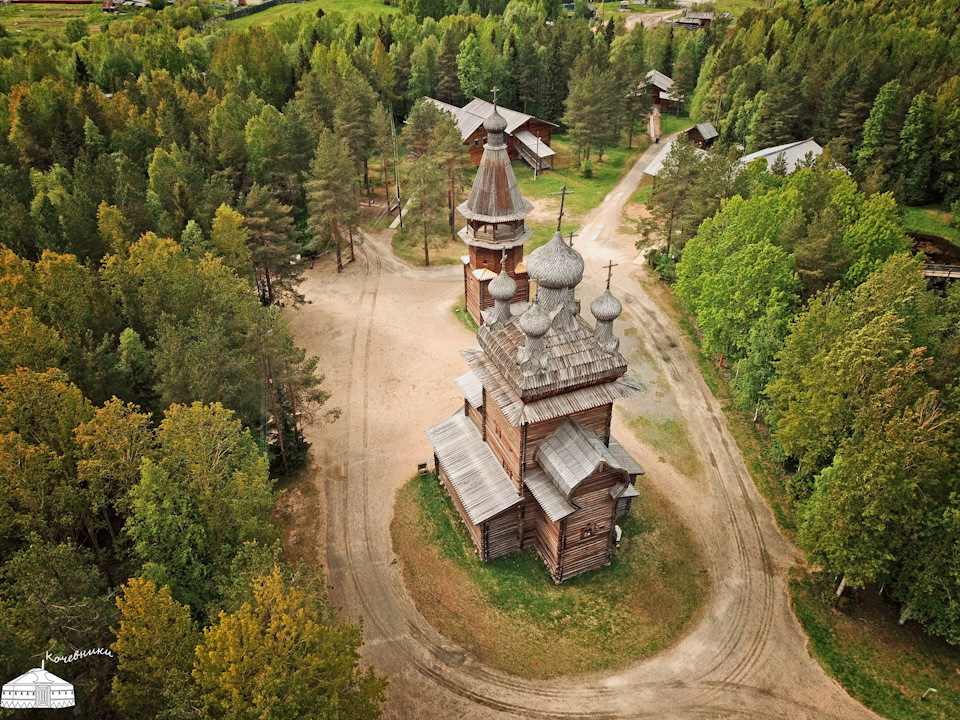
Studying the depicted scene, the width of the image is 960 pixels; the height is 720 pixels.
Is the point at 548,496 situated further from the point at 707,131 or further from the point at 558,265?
the point at 707,131

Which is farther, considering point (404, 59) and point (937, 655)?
point (404, 59)

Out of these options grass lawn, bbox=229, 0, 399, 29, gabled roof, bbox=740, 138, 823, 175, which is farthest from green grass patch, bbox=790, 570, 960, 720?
grass lawn, bbox=229, 0, 399, 29

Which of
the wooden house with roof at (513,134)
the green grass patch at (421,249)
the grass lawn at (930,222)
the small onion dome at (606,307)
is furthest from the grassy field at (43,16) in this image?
the grass lawn at (930,222)

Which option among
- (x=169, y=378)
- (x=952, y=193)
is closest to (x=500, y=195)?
(x=169, y=378)

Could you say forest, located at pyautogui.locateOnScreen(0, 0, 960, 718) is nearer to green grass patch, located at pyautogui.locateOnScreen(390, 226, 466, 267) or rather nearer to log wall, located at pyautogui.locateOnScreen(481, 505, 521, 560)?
green grass patch, located at pyautogui.locateOnScreen(390, 226, 466, 267)

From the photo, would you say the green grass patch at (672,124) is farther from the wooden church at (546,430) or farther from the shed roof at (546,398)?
the shed roof at (546,398)

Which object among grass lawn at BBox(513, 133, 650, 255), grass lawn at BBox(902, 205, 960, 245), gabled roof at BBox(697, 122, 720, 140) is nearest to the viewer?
grass lawn at BBox(513, 133, 650, 255)

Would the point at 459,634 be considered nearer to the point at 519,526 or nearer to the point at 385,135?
the point at 519,526
